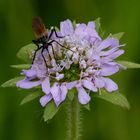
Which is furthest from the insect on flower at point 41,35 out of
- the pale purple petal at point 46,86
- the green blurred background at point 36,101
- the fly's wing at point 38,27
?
the green blurred background at point 36,101

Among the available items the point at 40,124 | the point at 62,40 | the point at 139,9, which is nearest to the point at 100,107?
the point at 40,124

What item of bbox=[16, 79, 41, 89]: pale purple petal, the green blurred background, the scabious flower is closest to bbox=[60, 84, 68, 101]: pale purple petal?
the scabious flower

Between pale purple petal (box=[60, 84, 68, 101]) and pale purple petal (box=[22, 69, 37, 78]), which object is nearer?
pale purple petal (box=[60, 84, 68, 101])

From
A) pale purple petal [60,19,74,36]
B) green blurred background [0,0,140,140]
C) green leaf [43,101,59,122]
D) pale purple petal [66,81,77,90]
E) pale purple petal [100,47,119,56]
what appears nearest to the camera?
green leaf [43,101,59,122]

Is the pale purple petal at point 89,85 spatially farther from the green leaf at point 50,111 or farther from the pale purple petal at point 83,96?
the green leaf at point 50,111

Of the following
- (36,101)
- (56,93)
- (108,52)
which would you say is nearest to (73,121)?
(56,93)

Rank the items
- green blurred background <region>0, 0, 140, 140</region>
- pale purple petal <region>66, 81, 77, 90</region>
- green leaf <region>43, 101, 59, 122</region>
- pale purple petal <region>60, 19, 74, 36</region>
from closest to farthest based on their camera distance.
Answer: green leaf <region>43, 101, 59, 122</region> → pale purple petal <region>66, 81, 77, 90</region> → pale purple petal <region>60, 19, 74, 36</region> → green blurred background <region>0, 0, 140, 140</region>

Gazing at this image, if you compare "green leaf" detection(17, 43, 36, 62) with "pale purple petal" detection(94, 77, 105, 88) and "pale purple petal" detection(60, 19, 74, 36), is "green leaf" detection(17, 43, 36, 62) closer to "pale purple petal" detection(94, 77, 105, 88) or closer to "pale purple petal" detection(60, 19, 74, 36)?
"pale purple petal" detection(60, 19, 74, 36)
